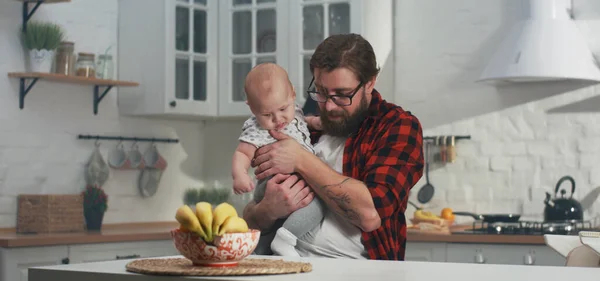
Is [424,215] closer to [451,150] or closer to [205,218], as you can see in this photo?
[451,150]

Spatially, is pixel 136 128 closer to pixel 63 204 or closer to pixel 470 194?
pixel 63 204

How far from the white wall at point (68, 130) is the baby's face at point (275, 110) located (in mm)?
2846

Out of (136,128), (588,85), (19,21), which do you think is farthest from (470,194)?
(19,21)

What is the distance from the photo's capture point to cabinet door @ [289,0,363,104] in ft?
18.0

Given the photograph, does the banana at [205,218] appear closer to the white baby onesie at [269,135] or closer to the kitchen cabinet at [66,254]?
the white baby onesie at [269,135]

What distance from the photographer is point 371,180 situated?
255cm

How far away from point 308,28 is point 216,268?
12.0 feet

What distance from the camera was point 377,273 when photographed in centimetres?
203

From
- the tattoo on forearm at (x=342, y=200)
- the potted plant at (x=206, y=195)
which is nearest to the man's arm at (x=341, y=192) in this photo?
the tattoo on forearm at (x=342, y=200)

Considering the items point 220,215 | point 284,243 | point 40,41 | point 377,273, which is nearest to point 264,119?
point 284,243

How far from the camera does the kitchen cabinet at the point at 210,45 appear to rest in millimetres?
5539

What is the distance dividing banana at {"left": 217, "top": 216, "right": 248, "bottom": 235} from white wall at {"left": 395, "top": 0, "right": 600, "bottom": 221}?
11.3 feet

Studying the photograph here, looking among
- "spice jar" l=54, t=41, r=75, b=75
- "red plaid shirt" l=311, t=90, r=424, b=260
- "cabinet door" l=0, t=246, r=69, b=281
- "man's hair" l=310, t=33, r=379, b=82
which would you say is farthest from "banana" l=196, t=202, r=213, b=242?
"spice jar" l=54, t=41, r=75, b=75

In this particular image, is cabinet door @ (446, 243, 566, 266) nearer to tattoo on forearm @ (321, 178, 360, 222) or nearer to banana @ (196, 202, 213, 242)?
tattoo on forearm @ (321, 178, 360, 222)
